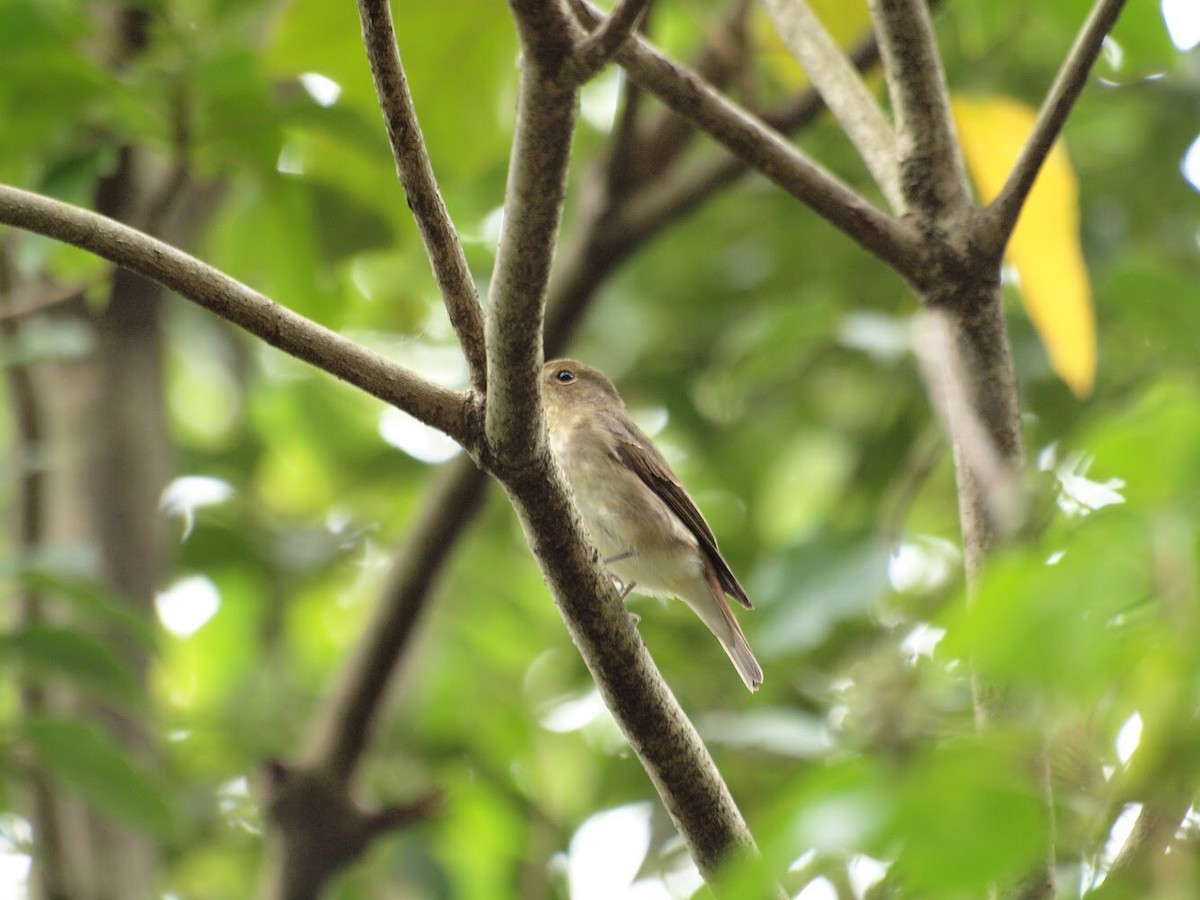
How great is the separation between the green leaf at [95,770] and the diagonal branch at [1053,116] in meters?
2.68

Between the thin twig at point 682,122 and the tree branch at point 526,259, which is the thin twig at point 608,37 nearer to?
the tree branch at point 526,259

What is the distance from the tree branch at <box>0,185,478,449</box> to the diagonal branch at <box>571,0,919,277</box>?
0.91 metres

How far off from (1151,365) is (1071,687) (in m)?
3.88

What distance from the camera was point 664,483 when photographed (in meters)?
5.10

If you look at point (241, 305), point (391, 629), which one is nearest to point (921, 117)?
point (241, 305)

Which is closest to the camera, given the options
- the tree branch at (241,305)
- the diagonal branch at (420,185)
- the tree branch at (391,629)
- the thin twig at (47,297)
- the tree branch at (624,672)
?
the diagonal branch at (420,185)

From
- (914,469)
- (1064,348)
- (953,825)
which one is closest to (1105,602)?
(953,825)

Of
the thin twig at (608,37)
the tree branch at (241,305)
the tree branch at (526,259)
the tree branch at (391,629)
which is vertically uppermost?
the tree branch at (391,629)

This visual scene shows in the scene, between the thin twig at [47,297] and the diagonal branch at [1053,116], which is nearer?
the diagonal branch at [1053,116]

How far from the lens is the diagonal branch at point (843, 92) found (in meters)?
2.86

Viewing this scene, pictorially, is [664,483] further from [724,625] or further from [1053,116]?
[1053,116]

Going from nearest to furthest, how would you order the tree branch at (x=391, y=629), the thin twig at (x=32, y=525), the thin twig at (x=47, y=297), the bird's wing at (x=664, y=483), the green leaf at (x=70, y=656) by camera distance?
the green leaf at (x=70, y=656), the thin twig at (x=47, y=297), the thin twig at (x=32, y=525), the tree branch at (x=391, y=629), the bird's wing at (x=664, y=483)

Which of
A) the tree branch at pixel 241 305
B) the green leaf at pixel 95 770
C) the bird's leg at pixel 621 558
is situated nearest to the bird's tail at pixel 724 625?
the bird's leg at pixel 621 558

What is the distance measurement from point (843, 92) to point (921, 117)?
0.35 meters
